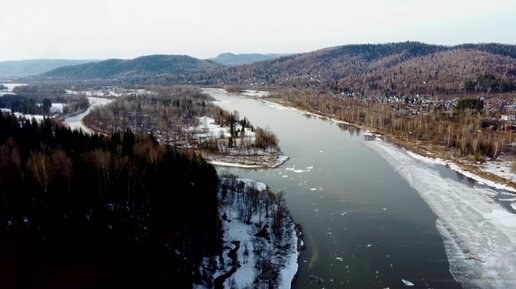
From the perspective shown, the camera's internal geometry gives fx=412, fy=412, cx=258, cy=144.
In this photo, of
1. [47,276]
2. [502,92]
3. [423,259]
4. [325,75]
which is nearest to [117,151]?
[47,276]

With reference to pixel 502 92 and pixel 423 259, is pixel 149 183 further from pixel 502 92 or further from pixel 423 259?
pixel 502 92

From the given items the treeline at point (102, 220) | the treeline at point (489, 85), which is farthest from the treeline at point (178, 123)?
the treeline at point (489, 85)

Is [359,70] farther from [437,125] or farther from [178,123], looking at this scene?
[178,123]

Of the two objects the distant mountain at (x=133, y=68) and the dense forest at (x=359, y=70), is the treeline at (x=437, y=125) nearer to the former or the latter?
the dense forest at (x=359, y=70)

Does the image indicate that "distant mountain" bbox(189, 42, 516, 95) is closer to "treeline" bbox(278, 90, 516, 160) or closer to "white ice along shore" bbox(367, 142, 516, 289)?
"treeline" bbox(278, 90, 516, 160)

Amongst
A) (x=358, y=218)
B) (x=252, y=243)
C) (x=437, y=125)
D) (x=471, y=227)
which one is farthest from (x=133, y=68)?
(x=471, y=227)

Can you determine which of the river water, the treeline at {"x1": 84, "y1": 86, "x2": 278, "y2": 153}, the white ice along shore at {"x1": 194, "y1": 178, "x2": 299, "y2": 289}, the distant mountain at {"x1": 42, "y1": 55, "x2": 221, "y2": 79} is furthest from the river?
the distant mountain at {"x1": 42, "y1": 55, "x2": 221, "y2": 79}
